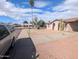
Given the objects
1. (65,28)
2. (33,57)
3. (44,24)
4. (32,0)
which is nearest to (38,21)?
(44,24)

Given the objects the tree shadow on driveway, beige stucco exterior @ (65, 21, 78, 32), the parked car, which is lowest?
the tree shadow on driveway

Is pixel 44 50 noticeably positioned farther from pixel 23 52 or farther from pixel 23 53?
pixel 23 53

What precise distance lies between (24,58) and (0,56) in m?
2.08

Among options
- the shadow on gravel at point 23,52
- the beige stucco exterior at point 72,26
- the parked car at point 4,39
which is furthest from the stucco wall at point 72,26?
the parked car at point 4,39

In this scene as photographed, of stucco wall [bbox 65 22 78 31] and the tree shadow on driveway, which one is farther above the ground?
stucco wall [bbox 65 22 78 31]

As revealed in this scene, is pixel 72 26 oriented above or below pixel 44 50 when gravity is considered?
above

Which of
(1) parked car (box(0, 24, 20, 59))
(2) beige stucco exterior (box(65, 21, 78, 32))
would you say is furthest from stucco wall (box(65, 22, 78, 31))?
(1) parked car (box(0, 24, 20, 59))

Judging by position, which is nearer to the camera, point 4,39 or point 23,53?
point 4,39

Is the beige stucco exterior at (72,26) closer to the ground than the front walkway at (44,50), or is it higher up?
higher up

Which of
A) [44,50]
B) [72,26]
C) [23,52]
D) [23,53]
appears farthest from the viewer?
[72,26]

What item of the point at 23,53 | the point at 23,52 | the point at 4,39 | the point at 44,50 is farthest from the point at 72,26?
the point at 4,39

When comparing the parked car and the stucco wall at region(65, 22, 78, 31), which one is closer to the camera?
the parked car

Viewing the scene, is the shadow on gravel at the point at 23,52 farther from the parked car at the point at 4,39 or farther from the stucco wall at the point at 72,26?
the stucco wall at the point at 72,26

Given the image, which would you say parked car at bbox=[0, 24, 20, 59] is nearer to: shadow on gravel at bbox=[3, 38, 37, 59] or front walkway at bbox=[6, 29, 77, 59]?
shadow on gravel at bbox=[3, 38, 37, 59]
